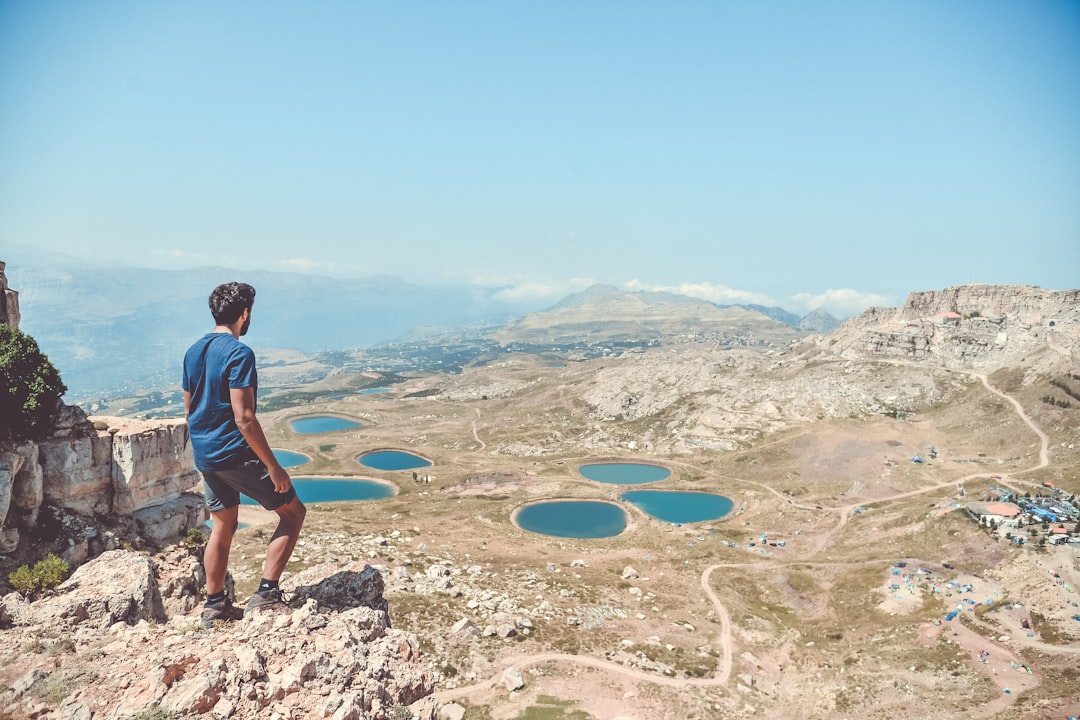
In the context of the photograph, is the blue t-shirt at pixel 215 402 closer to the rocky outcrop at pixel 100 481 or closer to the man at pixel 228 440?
the man at pixel 228 440

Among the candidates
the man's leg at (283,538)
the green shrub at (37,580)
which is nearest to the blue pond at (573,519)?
the green shrub at (37,580)

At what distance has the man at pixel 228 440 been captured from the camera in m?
9.41

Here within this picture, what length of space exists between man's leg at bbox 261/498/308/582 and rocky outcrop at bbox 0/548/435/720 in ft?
3.04

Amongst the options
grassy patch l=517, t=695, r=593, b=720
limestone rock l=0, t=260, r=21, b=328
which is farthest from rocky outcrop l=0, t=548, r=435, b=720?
grassy patch l=517, t=695, r=593, b=720

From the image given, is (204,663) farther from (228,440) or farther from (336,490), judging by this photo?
(336,490)

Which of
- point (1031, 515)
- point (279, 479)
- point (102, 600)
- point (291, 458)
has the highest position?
point (279, 479)

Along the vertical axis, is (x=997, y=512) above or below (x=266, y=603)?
below

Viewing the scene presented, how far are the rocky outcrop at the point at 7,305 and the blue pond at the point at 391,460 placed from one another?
325ft

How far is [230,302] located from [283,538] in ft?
16.1

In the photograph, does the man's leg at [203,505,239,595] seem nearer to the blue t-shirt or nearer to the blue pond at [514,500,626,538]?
the blue t-shirt

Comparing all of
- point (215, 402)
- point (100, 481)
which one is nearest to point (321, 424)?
point (100, 481)

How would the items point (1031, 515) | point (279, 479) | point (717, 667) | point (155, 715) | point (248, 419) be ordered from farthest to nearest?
1. point (1031, 515)
2. point (717, 667)
3. point (279, 479)
4. point (248, 419)
5. point (155, 715)

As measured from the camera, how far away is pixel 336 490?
10588 centimetres

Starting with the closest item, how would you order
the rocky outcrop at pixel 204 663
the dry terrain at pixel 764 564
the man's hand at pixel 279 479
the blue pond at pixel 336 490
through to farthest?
the rocky outcrop at pixel 204 663
the man's hand at pixel 279 479
the dry terrain at pixel 764 564
the blue pond at pixel 336 490
